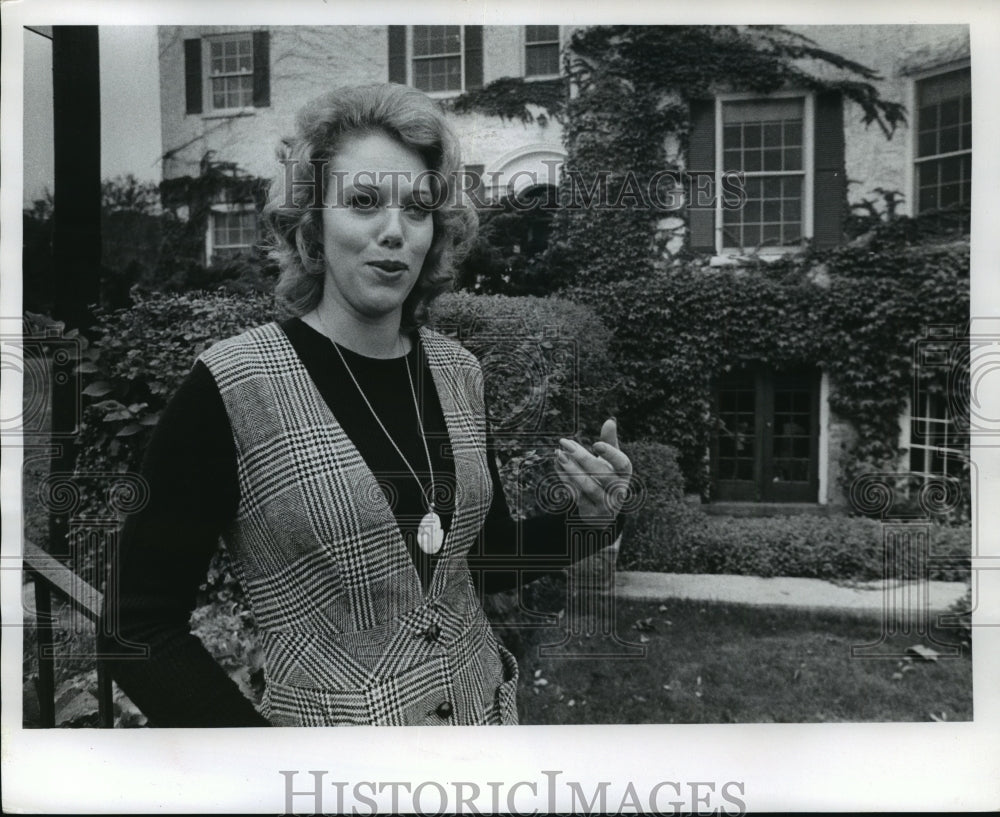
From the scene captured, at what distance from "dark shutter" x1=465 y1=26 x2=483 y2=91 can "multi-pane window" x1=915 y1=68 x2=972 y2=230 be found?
1568 mm

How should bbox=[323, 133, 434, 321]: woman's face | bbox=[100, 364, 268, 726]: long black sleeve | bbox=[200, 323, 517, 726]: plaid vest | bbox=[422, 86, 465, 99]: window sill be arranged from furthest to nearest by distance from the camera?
bbox=[422, 86, 465, 99]: window sill
bbox=[323, 133, 434, 321]: woman's face
bbox=[200, 323, 517, 726]: plaid vest
bbox=[100, 364, 268, 726]: long black sleeve

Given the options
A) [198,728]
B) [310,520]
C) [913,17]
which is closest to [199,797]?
[198,728]

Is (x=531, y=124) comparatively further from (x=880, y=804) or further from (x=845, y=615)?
(x=880, y=804)

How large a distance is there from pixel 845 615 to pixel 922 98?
1890 mm

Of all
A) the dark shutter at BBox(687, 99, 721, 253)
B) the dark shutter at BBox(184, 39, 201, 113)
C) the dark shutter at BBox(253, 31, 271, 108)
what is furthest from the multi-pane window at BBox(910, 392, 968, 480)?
the dark shutter at BBox(184, 39, 201, 113)

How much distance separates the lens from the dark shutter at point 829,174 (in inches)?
113

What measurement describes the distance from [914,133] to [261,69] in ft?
7.66

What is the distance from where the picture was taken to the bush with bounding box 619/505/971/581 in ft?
9.70

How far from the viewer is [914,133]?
2.87 metres

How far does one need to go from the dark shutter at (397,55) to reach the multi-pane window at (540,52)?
43cm

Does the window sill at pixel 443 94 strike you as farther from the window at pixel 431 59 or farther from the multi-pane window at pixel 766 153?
the multi-pane window at pixel 766 153

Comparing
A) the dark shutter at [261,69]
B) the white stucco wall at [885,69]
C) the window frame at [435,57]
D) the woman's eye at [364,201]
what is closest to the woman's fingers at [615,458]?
the woman's eye at [364,201]

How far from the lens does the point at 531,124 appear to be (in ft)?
9.44

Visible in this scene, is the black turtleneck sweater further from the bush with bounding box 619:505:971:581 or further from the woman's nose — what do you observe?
the woman's nose
